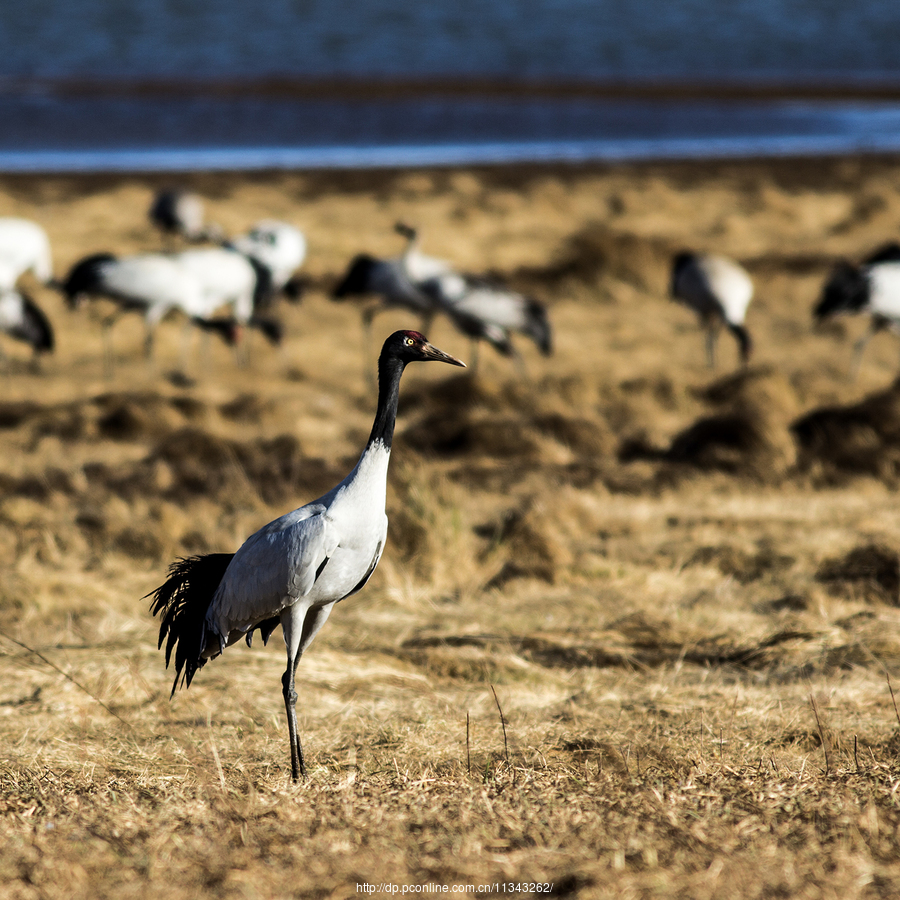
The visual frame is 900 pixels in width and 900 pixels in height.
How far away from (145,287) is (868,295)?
613 centimetres

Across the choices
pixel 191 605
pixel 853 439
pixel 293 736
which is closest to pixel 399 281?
pixel 853 439

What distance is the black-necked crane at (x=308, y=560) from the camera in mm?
3928

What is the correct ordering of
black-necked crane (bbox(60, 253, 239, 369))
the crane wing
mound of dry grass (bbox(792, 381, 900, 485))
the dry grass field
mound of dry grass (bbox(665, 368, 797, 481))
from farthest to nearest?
black-necked crane (bbox(60, 253, 239, 369))
mound of dry grass (bbox(665, 368, 797, 481))
mound of dry grass (bbox(792, 381, 900, 485))
the crane wing
the dry grass field

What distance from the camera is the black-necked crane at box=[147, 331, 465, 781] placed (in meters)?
3.93

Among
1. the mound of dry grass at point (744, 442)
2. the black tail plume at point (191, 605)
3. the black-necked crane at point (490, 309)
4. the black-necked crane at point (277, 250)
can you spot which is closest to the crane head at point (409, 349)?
the black tail plume at point (191, 605)

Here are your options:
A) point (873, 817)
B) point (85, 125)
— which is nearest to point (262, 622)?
point (873, 817)

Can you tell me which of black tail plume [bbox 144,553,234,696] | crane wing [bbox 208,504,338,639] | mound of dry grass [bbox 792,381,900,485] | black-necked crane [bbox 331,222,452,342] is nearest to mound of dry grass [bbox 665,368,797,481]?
mound of dry grass [bbox 792,381,900,485]

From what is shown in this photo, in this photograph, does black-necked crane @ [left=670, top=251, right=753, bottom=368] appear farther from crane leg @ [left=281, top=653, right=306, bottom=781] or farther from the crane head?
crane leg @ [left=281, top=653, right=306, bottom=781]

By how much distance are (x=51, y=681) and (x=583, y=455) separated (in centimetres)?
469

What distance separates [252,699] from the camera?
4.90 meters

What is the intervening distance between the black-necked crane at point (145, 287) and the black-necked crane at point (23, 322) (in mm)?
369

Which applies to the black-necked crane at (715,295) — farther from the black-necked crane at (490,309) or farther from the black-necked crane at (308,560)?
the black-necked crane at (308,560)

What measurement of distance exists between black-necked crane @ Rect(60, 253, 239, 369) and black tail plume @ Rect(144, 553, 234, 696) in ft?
23.7

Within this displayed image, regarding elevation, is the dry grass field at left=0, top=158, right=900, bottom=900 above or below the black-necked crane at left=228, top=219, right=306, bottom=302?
below
